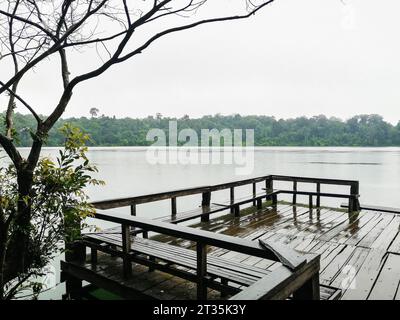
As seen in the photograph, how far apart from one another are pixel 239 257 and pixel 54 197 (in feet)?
8.04

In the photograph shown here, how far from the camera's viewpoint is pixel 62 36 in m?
1.89

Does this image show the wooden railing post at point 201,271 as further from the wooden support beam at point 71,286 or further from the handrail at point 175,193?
the wooden support beam at point 71,286

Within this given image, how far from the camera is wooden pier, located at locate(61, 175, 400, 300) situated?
1.99m

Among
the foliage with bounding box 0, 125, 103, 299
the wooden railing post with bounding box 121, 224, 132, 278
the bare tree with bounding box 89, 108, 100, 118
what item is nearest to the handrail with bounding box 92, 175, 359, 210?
the wooden railing post with bounding box 121, 224, 132, 278

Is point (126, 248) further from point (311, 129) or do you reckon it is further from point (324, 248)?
point (311, 129)

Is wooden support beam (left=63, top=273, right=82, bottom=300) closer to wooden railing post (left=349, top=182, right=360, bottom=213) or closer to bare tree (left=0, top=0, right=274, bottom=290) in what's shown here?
bare tree (left=0, top=0, right=274, bottom=290)

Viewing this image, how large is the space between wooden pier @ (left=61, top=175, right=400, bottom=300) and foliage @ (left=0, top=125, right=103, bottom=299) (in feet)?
1.93

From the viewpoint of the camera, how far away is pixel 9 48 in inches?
124

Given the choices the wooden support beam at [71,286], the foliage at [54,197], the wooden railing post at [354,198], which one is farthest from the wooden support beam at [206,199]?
the foliage at [54,197]

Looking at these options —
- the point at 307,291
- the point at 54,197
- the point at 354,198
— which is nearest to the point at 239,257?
the point at 307,291

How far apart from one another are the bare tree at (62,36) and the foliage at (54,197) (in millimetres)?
67

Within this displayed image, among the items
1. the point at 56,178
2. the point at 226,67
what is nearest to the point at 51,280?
the point at 56,178

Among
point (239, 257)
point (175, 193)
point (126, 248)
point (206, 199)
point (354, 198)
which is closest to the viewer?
point (126, 248)
